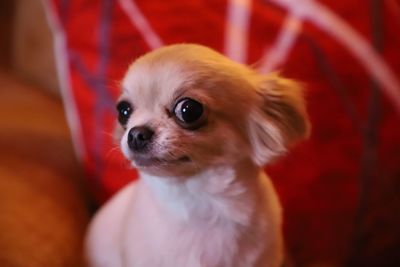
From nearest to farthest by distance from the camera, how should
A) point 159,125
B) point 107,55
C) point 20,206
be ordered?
point 159,125 < point 20,206 < point 107,55

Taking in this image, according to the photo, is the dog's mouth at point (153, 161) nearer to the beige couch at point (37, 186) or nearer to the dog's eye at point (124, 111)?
the dog's eye at point (124, 111)

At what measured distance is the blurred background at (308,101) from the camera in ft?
3.01

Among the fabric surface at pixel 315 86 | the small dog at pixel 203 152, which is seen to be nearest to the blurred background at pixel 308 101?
the fabric surface at pixel 315 86

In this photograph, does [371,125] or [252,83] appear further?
[371,125]

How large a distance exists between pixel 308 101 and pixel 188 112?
331mm

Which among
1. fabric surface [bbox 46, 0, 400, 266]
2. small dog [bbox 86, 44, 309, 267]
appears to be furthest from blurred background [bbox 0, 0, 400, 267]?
small dog [bbox 86, 44, 309, 267]

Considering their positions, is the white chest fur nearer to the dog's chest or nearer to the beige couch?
the dog's chest

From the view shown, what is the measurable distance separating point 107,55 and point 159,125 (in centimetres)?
35

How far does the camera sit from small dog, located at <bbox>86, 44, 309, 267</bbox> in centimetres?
63

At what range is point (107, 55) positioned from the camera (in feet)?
3.12

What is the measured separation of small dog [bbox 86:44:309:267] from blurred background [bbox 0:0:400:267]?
0.60 feet

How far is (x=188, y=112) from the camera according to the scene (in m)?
0.62

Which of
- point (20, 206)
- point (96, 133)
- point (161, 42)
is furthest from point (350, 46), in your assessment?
Answer: point (20, 206)

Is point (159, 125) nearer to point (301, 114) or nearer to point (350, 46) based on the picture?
point (301, 114)
